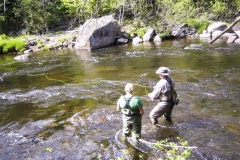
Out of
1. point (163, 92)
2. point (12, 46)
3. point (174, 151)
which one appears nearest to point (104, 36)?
point (12, 46)

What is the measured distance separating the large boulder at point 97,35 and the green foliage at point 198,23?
767 cm

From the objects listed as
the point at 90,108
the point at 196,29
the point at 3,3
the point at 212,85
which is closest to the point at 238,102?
the point at 212,85

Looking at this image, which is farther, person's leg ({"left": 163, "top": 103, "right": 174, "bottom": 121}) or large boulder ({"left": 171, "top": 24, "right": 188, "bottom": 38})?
large boulder ({"left": 171, "top": 24, "right": 188, "bottom": 38})

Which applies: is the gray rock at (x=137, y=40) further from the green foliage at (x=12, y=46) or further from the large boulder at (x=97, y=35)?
the green foliage at (x=12, y=46)

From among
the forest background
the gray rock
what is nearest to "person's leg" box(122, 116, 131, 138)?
the gray rock

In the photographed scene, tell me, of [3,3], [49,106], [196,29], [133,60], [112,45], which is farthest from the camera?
[3,3]

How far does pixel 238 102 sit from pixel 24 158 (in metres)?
6.29

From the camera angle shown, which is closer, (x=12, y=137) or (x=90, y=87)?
(x=12, y=137)

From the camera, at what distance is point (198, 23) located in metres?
27.6

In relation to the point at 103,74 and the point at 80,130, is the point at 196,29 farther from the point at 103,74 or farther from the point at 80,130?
the point at 80,130

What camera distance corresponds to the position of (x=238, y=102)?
8.69 meters

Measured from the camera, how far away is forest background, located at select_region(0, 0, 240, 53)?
27.8m

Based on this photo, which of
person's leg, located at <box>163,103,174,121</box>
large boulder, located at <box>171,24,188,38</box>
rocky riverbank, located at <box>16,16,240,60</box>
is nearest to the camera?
person's leg, located at <box>163,103,174,121</box>

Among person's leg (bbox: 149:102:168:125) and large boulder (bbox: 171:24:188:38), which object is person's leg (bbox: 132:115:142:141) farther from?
large boulder (bbox: 171:24:188:38)
